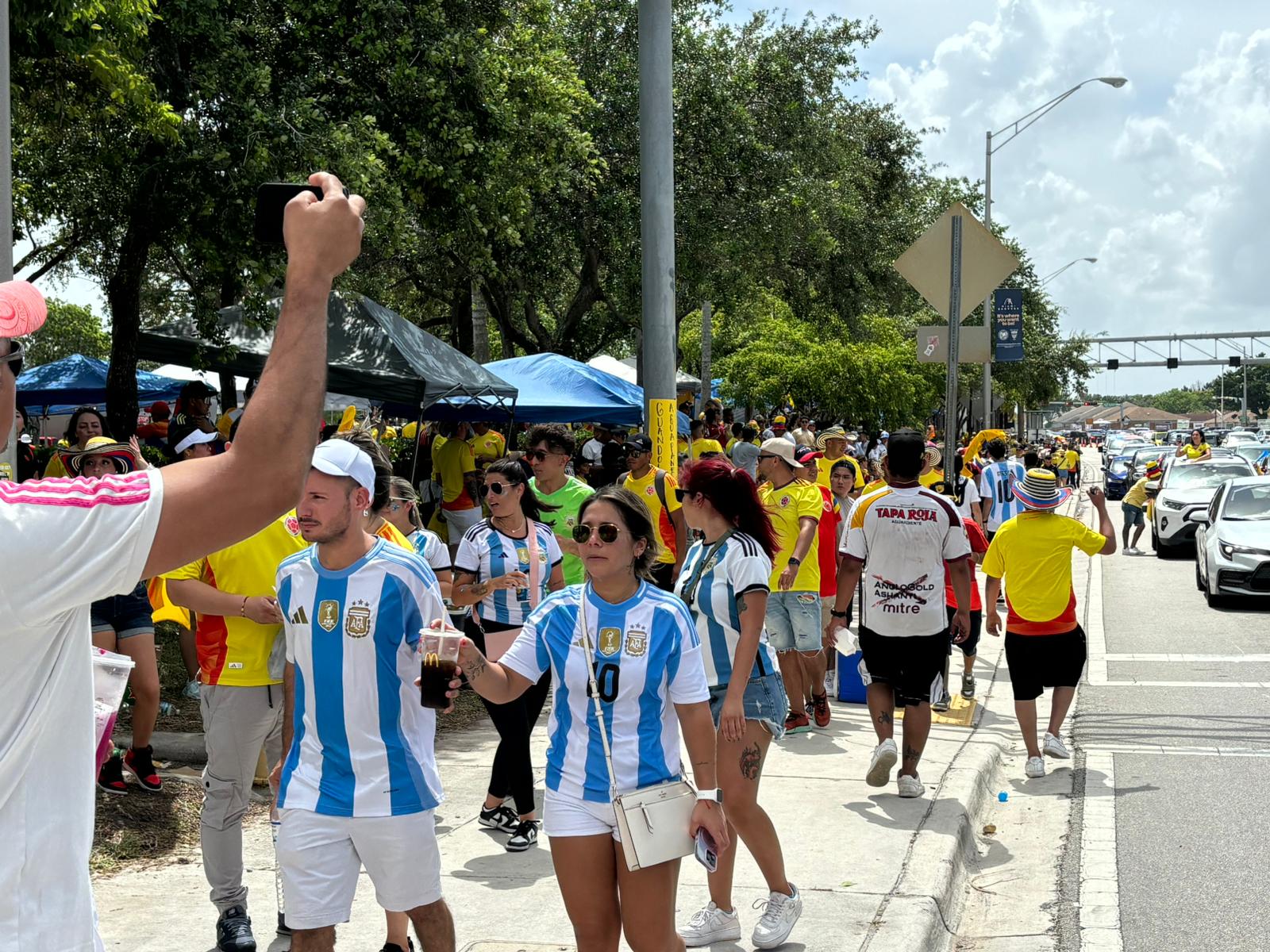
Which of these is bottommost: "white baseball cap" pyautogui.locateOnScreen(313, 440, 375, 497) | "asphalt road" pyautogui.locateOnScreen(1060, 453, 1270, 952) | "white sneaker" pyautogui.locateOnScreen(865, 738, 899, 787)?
"asphalt road" pyautogui.locateOnScreen(1060, 453, 1270, 952)

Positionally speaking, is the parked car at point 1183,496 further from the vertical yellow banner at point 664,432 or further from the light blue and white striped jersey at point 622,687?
the light blue and white striped jersey at point 622,687

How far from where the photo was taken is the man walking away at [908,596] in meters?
7.74

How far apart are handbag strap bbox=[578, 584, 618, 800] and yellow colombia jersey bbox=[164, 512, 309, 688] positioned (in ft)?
5.05

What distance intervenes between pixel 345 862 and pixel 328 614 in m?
0.77

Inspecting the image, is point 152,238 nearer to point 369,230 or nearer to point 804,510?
point 369,230

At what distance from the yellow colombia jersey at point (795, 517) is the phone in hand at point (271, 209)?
7.03 metres

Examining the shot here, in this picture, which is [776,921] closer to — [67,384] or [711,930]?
[711,930]

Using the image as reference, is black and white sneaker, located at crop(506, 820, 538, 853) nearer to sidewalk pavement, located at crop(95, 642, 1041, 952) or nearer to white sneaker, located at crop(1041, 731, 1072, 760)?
sidewalk pavement, located at crop(95, 642, 1041, 952)

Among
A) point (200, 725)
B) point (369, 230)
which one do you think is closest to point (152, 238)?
point (369, 230)

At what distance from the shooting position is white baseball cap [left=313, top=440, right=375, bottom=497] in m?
4.37

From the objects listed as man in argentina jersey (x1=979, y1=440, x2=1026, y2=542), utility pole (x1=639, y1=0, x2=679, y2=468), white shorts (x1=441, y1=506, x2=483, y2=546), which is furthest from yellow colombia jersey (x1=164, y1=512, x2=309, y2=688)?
man in argentina jersey (x1=979, y1=440, x2=1026, y2=542)

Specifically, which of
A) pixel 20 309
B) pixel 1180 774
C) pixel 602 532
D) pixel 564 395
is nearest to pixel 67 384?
pixel 564 395

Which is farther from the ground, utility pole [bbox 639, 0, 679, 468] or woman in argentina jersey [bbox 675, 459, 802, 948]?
utility pole [bbox 639, 0, 679, 468]

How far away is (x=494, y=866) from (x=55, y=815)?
15.5ft
